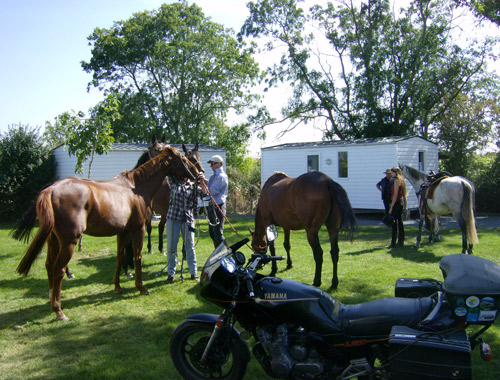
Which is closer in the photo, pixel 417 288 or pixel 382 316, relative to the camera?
pixel 382 316

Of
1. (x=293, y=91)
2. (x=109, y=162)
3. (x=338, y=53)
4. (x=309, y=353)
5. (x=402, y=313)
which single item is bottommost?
(x=309, y=353)

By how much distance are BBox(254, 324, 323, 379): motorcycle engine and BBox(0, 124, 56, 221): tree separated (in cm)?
1724

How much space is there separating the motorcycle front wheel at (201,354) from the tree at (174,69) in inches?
977

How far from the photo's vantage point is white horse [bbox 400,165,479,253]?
8.55 m

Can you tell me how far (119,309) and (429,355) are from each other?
13.6 feet

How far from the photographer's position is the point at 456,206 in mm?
9133

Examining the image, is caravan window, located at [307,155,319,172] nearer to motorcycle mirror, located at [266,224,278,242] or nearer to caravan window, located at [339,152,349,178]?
caravan window, located at [339,152,349,178]

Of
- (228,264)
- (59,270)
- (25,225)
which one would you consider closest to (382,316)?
(228,264)

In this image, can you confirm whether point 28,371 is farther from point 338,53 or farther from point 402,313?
point 338,53

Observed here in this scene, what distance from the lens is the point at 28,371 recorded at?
360 centimetres

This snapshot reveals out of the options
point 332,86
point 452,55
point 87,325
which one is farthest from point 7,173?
→ point 452,55

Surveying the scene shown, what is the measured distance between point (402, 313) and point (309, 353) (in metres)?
0.73

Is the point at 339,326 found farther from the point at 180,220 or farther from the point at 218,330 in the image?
the point at 180,220

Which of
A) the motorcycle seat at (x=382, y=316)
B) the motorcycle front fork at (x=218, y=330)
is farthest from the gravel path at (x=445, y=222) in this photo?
the motorcycle front fork at (x=218, y=330)
